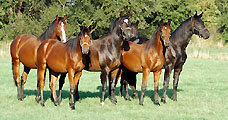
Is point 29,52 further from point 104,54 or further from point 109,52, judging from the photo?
point 109,52

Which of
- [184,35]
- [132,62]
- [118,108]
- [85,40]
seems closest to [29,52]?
[85,40]

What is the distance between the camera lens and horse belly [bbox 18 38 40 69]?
10547 mm

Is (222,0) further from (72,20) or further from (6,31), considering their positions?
(6,31)

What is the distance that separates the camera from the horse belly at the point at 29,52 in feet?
34.6

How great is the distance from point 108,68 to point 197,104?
2650 millimetres

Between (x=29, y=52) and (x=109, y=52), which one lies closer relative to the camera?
(x=109, y=52)

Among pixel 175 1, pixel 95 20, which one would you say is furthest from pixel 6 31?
pixel 175 1

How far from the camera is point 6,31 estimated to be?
116ft

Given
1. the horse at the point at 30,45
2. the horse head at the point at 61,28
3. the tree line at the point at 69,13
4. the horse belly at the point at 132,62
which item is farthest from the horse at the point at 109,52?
the tree line at the point at 69,13

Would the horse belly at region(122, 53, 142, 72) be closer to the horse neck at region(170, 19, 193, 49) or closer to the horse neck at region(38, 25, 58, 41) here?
the horse neck at region(170, 19, 193, 49)

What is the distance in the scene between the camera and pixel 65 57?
9500 mm

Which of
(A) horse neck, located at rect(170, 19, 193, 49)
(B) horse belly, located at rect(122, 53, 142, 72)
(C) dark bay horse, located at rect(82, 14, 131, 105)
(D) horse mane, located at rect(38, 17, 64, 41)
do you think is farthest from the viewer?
(A) horse neck, located at rect(170, 19, 193, 49)

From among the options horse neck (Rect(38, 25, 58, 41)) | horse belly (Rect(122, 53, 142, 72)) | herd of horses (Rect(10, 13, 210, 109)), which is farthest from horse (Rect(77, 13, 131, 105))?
horse neck (Rect(38, 25, 58, 41))

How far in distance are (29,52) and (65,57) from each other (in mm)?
1614
